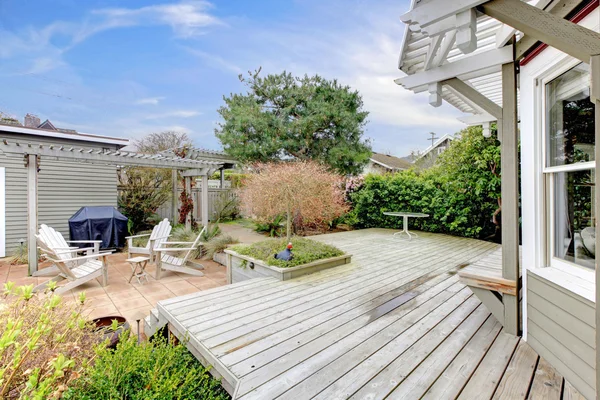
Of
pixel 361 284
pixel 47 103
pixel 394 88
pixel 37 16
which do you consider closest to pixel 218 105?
pixel 37 16

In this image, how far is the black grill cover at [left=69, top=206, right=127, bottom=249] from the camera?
6.63 metres

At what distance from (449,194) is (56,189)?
1017 cm

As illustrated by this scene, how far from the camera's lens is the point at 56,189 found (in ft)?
24.1

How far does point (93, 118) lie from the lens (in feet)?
57.5

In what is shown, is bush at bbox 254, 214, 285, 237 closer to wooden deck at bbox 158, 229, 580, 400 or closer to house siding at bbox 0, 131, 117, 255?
house siding at bbox 0, 131, 117, 255

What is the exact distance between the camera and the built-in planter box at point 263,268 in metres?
3.65

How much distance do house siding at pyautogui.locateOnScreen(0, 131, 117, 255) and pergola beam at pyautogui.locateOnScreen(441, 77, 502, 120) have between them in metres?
8.57

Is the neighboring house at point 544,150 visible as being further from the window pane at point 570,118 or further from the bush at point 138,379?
the bush at point 138,379

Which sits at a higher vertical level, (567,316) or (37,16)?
(37,16)

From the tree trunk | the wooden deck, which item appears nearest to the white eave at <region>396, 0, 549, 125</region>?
the wooden deck

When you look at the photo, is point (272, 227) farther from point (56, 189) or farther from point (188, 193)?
point (56, 189)

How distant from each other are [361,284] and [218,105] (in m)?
8.88

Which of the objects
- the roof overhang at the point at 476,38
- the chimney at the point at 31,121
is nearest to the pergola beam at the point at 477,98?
the roof overhang at the point at 476,38

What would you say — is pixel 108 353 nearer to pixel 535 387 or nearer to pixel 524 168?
pixel 535 387
